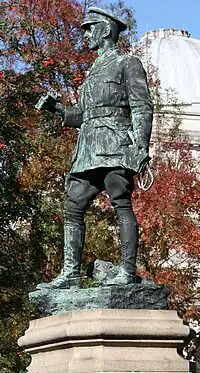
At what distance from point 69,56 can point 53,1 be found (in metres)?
2.50

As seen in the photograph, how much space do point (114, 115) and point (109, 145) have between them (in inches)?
12.0

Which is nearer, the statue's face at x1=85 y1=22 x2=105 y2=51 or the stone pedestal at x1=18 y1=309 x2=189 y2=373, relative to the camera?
the stone pedestal at x1=18 y1=309 x2=189 y2=373

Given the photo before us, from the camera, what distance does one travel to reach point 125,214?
8.07 metres

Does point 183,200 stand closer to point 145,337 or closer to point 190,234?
point 190,234

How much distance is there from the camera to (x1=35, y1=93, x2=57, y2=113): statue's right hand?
852 cm

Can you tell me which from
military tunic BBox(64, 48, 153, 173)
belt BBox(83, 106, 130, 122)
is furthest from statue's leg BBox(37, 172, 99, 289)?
belt BBox(83, 106, 130, 122)

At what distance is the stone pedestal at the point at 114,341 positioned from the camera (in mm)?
7238

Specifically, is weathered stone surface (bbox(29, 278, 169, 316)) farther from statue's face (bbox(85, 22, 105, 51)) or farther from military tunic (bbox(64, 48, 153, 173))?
statue's face (bbox(85, 22, 105, 51))

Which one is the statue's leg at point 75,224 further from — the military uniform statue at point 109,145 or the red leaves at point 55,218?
the red leaves at point 55,218

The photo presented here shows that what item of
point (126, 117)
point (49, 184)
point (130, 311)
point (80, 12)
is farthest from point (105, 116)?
point (80, 12)

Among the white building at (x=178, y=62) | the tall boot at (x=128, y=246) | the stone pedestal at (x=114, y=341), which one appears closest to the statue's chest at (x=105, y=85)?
the tall boot at (x=128, y=246)

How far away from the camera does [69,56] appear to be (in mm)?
21562

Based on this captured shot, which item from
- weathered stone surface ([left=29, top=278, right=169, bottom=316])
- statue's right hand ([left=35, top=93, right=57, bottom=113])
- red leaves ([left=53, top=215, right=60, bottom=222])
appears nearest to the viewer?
weathered stone surface ([left=29, top=278, right=169, bottom=316])

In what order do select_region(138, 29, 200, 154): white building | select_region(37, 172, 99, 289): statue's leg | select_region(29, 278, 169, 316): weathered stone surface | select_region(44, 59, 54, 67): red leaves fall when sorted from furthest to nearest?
select_region(138, 29, 200, 154): white building
select_region(44, 59, 54, 67): red leaves
select_region(37, 172, 99, 289): statue's leg
select_region(29, 278, 169, 316): weathered stone surface
